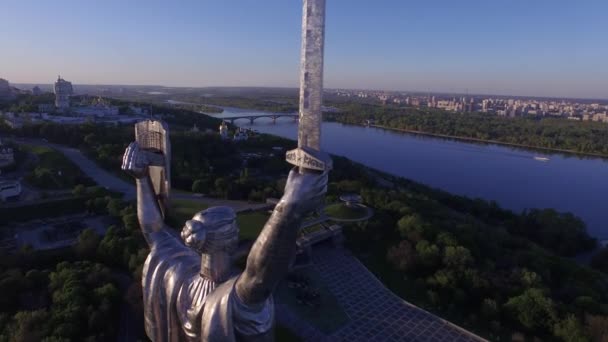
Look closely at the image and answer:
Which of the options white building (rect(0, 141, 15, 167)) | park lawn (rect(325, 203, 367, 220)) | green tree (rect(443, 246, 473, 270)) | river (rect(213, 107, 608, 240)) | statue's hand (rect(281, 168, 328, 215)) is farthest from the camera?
river (rect(213, 107, 608, 240))

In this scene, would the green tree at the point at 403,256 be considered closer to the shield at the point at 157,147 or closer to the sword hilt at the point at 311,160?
the shield at the point at 157,147

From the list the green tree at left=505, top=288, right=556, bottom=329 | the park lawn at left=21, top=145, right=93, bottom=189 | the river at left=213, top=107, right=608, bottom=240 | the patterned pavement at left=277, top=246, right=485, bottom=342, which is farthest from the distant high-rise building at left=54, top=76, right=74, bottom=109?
the green tree at left=505, top=288, right=556, bottom=329

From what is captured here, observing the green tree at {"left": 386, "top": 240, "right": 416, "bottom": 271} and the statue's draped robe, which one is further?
the green tree at {"left": 386, "top": 240, "right": 416, "bottom": 271}

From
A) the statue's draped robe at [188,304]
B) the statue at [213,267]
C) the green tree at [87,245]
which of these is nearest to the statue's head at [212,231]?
the statue at [213,267]

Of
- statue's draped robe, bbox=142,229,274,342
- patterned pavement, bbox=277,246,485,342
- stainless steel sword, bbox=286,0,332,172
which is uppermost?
stainless steel sword, bbox=286,0,332,172

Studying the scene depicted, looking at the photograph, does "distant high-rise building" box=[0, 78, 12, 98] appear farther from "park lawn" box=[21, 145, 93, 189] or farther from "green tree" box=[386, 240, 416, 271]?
"green tree" box=[386, 240, 416, 271]

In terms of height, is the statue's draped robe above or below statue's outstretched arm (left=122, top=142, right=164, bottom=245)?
below
